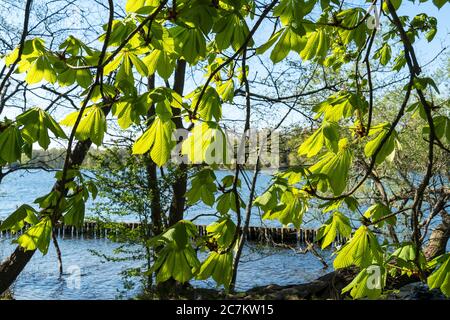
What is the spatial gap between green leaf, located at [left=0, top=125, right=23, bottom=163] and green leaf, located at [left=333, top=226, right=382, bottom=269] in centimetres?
76

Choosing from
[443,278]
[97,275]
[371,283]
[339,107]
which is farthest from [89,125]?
[97,275]

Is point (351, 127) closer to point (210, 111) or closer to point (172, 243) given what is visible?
point (210, 111)

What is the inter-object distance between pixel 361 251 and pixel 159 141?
587 millimetres

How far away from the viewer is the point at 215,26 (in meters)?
1.00

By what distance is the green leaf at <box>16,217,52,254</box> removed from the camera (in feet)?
3.68

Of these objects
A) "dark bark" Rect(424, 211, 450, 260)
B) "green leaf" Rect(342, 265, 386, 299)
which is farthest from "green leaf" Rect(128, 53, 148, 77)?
"dark bark" Rect(424, 211, 450, 260)

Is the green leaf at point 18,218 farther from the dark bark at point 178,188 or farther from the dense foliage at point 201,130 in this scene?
the dark bark at point 178,188

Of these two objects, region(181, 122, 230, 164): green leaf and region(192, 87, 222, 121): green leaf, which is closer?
region(181, 122, 230, 164): green leaf

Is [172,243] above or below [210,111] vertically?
below

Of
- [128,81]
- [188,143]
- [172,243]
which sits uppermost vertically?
[128,81]

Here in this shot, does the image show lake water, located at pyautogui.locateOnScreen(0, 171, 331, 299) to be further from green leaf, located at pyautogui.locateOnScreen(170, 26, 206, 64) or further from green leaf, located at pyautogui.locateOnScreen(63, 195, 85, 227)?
green leaf, located at pyautogui.locateOnScreen(170, 26, 206, 64)

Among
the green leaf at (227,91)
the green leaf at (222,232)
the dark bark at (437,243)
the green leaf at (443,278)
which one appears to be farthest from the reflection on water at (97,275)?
the green leaf at (222,232)
